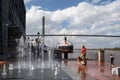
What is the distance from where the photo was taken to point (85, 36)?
89000mm

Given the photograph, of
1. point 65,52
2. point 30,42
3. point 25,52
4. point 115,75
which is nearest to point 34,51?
point 25,52

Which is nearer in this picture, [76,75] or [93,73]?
[76,75]

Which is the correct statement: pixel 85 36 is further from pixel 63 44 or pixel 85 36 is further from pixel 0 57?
pixel 0 57

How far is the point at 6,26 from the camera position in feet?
141

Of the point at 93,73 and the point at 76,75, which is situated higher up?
the point at 76,75

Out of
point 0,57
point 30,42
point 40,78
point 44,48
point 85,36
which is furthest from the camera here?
point 85,36

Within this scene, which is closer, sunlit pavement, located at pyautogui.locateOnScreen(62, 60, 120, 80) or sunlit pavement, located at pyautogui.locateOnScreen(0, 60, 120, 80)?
sunlit pavement, located at pyautogui.locateOnScreen(0, 60, 120, 80)

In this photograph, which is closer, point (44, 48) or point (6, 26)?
point (6, 26)

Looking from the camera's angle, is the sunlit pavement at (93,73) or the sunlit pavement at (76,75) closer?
the sunlit pavement at (76,75)

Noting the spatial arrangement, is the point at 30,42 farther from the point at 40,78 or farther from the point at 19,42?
the point at 40,78

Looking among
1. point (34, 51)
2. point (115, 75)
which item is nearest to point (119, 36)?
point (34, 51)

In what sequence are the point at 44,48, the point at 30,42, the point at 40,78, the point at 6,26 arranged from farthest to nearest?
the point at 30,42 → the point at 44,48 → the point at 6,26 → the point at 40,78

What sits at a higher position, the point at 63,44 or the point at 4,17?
the point at 4,17

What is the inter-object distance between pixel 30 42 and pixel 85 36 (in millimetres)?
25821
